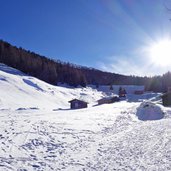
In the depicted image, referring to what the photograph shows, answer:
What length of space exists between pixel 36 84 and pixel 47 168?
77.3 m

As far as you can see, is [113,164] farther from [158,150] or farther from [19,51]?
[19,51]

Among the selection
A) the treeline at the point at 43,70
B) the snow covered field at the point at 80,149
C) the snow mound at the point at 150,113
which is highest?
the treeline at the point at 43,70

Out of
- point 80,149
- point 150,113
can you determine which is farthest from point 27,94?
point 80,149

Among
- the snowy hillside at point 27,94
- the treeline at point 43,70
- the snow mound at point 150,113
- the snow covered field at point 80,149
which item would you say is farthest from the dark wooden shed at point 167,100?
the treeline at point 43,70

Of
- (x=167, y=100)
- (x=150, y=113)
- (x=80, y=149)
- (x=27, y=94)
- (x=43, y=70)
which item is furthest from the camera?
(x=43, y=70)

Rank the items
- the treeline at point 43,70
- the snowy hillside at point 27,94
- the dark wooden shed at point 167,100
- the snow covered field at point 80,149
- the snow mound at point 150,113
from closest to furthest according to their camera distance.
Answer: the snow covered field at point 80,149, the snow mound at point 150,113, the dark wooden shed at point 167,100, the snowy hillside at point 27,94, the treeline at point 43,70

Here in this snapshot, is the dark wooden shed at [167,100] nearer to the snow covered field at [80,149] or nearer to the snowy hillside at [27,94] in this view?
the snowy hillside at [27,94]

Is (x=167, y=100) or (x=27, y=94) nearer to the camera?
(x=167, y=100)

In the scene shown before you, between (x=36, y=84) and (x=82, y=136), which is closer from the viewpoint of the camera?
(x=82, y=136)

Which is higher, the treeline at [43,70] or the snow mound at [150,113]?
the treeline at [43,70]

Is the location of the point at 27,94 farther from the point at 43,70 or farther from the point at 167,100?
the point at 43,70

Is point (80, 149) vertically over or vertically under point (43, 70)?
under

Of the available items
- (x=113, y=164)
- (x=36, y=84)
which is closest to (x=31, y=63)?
(x=36, y=84)

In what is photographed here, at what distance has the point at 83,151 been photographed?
14.4m
